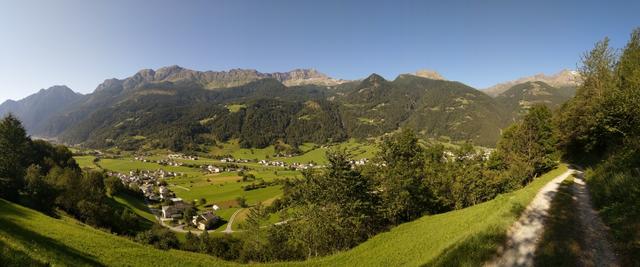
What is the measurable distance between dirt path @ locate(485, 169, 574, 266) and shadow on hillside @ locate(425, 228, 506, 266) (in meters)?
0.31

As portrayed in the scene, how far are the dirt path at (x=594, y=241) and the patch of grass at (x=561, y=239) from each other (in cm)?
22

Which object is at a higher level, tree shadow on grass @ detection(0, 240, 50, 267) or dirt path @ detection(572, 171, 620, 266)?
tree shadow on grass @ detection(0, 240, 50, 267)

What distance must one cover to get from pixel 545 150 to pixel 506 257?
54201mm

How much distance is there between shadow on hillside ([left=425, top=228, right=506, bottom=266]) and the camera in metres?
13.5

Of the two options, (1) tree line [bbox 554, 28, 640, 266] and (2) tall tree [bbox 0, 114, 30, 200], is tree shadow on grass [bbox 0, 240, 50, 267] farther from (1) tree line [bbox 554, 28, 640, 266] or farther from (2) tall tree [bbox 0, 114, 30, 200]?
(2) tall tree [bbox 0, 114, 30, 200]

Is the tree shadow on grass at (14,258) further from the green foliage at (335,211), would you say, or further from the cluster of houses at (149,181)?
the cluster of houses at (149,181)

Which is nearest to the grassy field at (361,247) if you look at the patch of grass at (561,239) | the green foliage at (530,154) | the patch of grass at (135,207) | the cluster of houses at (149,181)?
the patch of grass at (561,239)

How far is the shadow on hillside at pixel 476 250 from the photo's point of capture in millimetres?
13503

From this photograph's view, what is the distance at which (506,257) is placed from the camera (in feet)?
44.0

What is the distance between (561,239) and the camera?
1388 cm

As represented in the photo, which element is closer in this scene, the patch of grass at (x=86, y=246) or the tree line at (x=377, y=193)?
the patch of grass at (x=86, y=246)

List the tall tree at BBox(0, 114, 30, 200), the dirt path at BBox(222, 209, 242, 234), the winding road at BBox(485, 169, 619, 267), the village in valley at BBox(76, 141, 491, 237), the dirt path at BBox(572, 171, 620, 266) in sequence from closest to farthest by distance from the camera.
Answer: the dirt path at BBox(572, 171, 620, 266), the winding road at BBox(485, 169, 619, 267), the tall tree at BBox(0, 114, 30, 200), the dirt path at BBox(222, 209, 242, 234), the village in valley at BBox(76, 141, 491, 237)

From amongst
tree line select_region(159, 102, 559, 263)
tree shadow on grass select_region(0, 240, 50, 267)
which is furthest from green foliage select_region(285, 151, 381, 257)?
tree shadow on grass select_region(0, 240, 50, 267)

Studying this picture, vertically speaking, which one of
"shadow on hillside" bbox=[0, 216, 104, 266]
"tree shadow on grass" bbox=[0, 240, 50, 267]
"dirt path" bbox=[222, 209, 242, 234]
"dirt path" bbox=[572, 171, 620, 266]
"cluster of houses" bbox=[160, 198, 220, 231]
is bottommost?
"dirt path" bbox=[222, 209, 242, 234]
